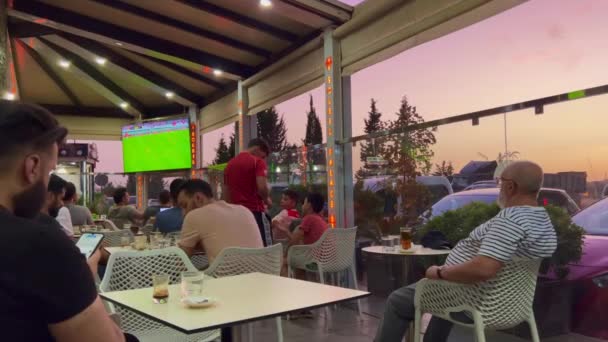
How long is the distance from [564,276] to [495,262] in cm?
158

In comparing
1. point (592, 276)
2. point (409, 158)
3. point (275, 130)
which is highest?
point (275, 130)

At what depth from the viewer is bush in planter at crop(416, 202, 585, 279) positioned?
3.75 m

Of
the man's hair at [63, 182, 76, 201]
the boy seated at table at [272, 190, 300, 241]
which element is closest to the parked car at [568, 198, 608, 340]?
the boy seated at table at [272, 190, 300, 241]

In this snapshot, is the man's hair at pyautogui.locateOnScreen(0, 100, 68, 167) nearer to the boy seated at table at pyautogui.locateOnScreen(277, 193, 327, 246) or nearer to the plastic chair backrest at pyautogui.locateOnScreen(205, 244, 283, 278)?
the plastic chair backrest at pyautogui.locateOnScreen(205, 244, 283, 278)

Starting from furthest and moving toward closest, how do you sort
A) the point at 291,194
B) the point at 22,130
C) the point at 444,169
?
the point at 291,194, the point at 444,169, the point at 22,130

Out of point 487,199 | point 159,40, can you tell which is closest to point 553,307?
point 487,199

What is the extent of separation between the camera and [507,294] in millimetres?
2779

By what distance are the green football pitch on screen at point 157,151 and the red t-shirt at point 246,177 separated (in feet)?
17.4

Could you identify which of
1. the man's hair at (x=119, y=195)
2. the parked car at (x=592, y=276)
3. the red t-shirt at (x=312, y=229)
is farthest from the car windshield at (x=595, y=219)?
the man's hair at (x=119, y=195)

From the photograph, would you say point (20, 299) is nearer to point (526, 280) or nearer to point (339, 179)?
point (526, 280)

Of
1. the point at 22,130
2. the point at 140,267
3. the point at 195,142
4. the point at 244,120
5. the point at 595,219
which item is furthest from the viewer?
the point at 195,142

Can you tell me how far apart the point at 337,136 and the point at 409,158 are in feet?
3.71

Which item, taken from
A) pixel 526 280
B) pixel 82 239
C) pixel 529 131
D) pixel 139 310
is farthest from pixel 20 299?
pixel 529 131

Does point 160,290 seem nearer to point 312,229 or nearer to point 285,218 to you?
point 312,229
